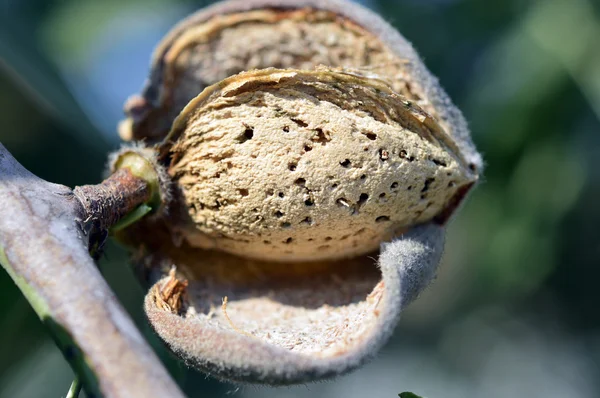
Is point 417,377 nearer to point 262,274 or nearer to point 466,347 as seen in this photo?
point 466,347

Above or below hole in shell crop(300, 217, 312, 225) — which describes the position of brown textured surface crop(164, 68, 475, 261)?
above

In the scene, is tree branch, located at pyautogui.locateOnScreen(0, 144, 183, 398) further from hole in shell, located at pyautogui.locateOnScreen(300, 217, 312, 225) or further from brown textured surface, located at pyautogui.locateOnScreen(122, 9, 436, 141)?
brown textured surface, located at pyautogui.locateOnScreen(122, 9, 436, 141)

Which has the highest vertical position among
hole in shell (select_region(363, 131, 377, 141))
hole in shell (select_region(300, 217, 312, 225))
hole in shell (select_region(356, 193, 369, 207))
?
hole in shell (select_region(363, 131, 377, 141))

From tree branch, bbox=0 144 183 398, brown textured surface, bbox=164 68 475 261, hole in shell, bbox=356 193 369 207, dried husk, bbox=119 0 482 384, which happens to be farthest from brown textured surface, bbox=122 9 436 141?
tree branch, bbox=0 144 183 398

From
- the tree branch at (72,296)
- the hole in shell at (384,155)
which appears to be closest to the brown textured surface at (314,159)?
the hole in shell at (384,155)

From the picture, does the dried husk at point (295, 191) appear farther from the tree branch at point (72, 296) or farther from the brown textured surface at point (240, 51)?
the tree branch at point (72, 296)
